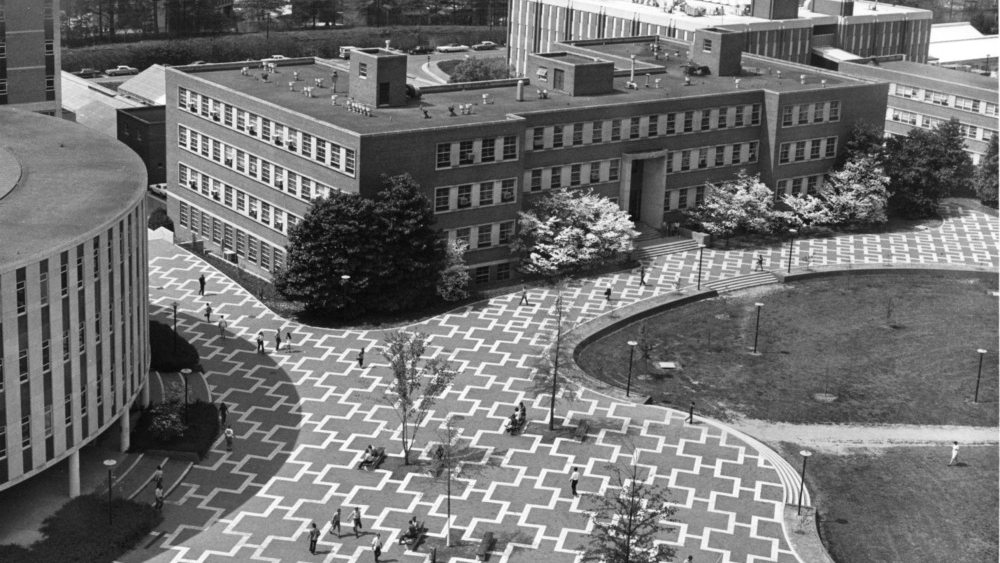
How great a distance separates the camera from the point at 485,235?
355 feet

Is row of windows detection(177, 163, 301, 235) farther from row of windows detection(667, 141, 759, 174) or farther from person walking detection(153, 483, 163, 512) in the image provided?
person walking detection(153, 483, 163, 512)

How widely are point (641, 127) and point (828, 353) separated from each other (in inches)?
1102

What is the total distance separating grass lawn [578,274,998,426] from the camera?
9050 cm

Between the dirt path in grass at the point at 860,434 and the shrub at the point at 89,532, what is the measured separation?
36658 mm

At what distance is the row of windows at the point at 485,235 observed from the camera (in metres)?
106

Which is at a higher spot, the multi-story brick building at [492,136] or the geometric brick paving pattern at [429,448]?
the multi-story brick building at [492,136]

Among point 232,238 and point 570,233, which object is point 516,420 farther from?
point 232,238

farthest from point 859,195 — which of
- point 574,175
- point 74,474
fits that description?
point 74,474

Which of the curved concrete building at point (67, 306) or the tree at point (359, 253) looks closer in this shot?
the curved concrete building at point (67, 306)

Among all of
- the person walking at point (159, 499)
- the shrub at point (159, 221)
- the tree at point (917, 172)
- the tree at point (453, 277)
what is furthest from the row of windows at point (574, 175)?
the person walking at point (159, 499)

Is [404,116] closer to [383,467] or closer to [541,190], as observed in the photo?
[541,190]

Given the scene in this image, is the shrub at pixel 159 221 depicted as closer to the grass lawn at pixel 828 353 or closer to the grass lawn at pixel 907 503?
the grass lawn at pixel 828 353

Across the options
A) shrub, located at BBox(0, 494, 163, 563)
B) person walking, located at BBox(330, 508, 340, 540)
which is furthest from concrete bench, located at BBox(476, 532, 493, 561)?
shrub, located at BBox(0, 494, 163, 563)

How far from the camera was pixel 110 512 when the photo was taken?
70000mm
